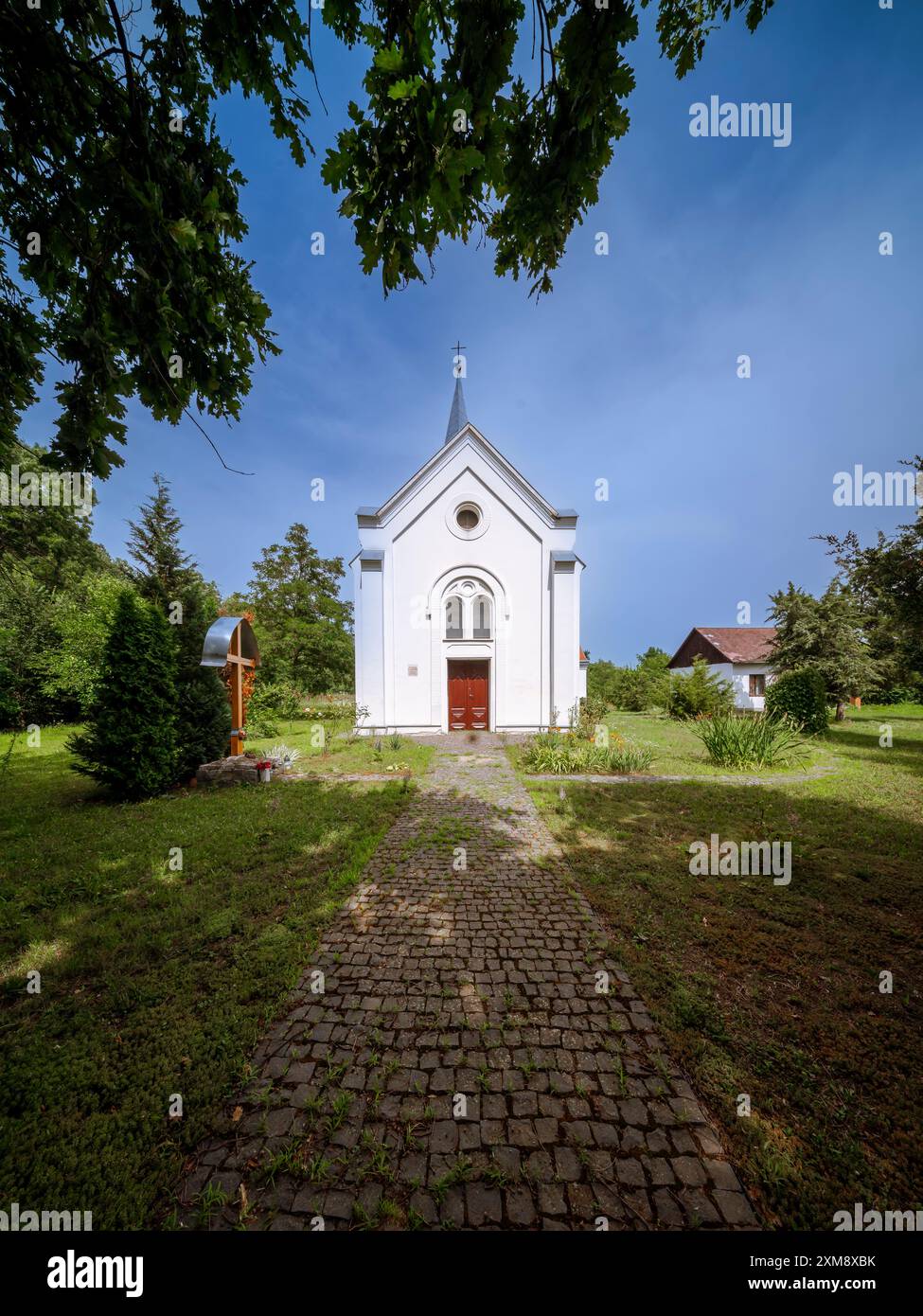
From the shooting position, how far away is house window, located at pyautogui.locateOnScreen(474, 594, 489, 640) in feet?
54.5

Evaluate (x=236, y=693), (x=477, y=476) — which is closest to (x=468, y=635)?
(x=477, y=476)

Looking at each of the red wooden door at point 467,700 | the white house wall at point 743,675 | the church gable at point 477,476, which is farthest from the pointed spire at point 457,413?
the white house wall at point 743,675

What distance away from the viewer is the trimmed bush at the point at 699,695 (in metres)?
18.2

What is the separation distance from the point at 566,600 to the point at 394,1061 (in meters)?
15.3

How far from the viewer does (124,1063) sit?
2.52 m

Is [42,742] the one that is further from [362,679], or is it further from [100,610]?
[362,679]

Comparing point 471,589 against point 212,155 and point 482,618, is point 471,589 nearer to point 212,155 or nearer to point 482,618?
point 482,618

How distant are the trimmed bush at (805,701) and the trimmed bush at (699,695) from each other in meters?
2.89

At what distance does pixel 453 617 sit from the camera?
1669 cm

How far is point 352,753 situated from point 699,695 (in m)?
14.9

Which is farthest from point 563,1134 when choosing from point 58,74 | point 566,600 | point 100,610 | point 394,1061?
point 100,610

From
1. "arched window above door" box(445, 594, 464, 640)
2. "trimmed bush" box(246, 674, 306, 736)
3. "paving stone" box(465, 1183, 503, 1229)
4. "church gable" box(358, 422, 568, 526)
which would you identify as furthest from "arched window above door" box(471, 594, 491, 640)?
"paving stone" box(465, 1183, 503, 1229)

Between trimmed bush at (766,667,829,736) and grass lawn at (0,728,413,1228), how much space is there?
14550mm

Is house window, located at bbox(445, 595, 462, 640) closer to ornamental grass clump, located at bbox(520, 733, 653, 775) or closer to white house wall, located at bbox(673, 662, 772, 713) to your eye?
ornamental grass clump, located at bbox(520, 733, 653, 775)
